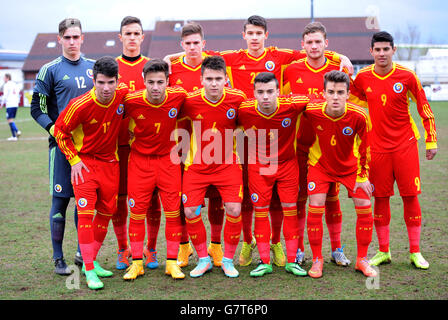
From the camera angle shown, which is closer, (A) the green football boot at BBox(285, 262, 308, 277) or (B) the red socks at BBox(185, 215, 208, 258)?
(A) the green football boot at BBox(285, 262, 308, 277)

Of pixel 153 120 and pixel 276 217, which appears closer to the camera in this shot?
pixel 153 120

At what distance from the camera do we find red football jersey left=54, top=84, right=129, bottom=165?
4.58 metres

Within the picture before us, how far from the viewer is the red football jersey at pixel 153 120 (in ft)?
15.7

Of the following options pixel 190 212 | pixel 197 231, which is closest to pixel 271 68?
pixel 190 212

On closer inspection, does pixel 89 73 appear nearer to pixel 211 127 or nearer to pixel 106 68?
pixel 106 68

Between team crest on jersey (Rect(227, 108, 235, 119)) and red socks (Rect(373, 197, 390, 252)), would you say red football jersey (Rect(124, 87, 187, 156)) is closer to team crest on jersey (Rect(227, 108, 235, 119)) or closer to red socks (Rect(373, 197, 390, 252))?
team crest on jersey (Rect(227, 108, 235, 119))

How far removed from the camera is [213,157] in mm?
4895

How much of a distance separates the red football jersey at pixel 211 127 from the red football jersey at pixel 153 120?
0.14m

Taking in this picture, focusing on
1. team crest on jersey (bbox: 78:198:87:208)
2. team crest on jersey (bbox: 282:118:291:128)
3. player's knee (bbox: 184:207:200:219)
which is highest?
team crest on jersey (bbox: 282:118:291:128)

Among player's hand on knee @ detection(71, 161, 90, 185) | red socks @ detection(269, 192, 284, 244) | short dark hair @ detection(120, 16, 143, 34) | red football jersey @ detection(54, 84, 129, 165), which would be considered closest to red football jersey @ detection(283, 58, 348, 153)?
red socks @ detection(269, 192, 284, 244)

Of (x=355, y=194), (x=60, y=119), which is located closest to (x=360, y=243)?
(x=355, y=194)

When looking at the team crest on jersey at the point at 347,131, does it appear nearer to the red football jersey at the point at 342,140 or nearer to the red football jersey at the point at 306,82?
the red football jersey at the point at 342,140

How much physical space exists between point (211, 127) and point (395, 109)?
1.92 metres

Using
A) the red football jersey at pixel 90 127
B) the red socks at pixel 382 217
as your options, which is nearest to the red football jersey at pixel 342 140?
the red socks at pixel 382 217
